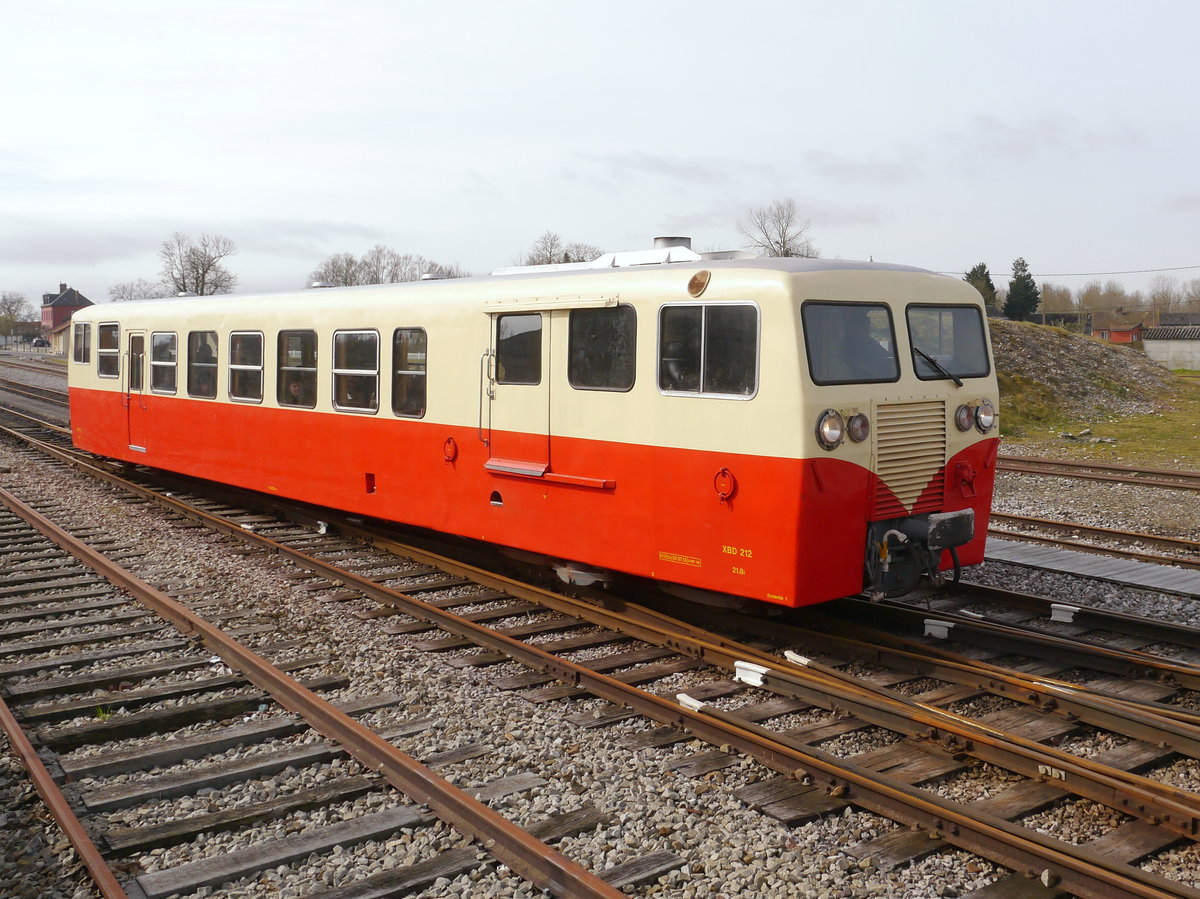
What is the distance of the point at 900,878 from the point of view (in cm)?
440

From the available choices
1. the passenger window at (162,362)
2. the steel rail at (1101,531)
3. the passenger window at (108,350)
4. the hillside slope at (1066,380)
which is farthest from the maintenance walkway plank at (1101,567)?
the hillside slope at (1066,380)

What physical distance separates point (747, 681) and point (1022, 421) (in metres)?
21.4

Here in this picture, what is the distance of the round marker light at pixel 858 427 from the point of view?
6781 mm

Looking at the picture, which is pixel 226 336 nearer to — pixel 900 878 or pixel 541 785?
pixel 541 785

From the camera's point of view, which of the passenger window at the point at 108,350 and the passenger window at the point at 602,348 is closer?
the passenger window at the point at 602,348

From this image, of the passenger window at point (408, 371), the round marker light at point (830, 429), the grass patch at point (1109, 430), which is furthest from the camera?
the grass patch at point (1109, 430)

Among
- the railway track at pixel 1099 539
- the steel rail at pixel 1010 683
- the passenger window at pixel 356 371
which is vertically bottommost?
the steel rail at pixel 1010 683

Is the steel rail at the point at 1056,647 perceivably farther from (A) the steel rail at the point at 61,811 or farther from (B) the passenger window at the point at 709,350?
(A) the steel rail at the point at 61,811

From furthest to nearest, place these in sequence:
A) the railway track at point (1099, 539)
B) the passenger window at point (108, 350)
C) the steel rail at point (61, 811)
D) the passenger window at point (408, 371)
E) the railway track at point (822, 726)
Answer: the passenger window at point (108, 350) → the railway track at point (1099, 539) → the passenger window at point (408, 371) → the railway track at point (822, 726) → the steel rail at point (61, 811)

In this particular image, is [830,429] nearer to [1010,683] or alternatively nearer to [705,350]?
[705,350]

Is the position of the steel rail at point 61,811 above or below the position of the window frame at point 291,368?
below

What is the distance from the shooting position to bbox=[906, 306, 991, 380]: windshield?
7480 mm

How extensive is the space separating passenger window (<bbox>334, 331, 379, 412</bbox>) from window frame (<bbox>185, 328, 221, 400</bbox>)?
2.72 m

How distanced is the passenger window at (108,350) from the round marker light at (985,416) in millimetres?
11939
